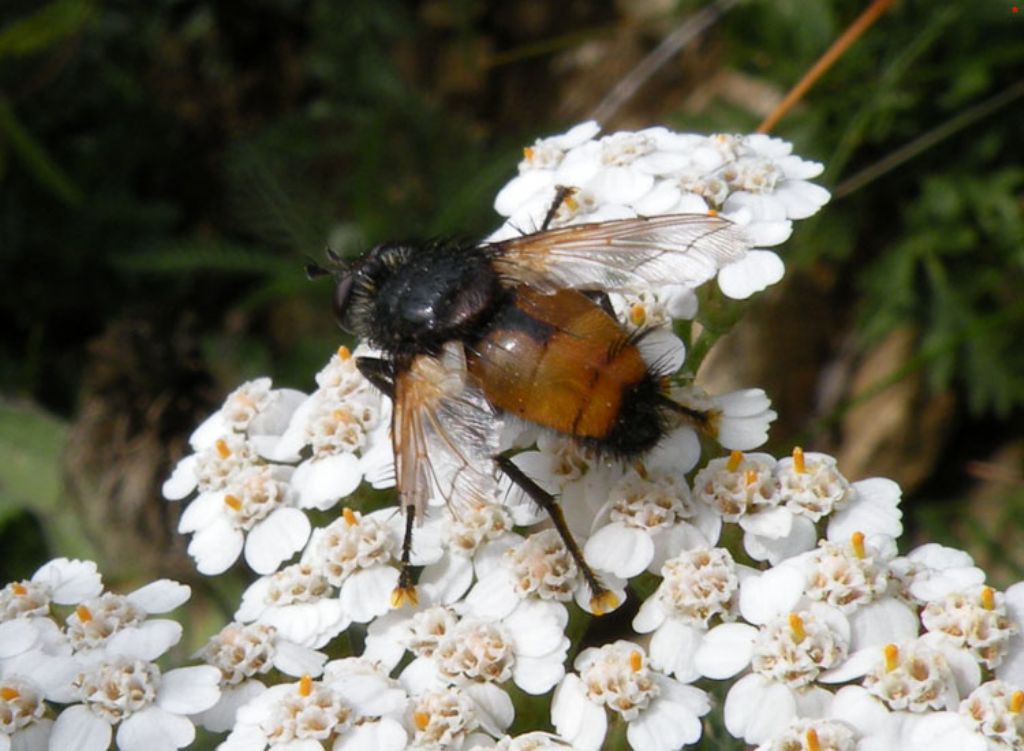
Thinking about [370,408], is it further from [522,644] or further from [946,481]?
[946,481]

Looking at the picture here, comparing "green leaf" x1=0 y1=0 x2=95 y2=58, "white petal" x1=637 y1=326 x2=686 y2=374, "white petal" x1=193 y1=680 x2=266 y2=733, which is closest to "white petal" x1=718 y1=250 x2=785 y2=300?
"white petal" x1=637 y1=326 x2=686 y2=374

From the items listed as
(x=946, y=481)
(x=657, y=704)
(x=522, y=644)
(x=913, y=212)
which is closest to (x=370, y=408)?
(x=522, y=644)

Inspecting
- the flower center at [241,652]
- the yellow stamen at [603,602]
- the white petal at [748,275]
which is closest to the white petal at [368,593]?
the flower center at [241,652]

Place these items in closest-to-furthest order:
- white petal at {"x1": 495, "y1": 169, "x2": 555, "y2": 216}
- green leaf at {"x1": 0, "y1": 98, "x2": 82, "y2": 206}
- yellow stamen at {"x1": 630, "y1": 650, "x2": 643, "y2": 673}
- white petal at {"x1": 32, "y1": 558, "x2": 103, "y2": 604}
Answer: yellow stamen at {"x1": 630, "y1": 650, "x2": 643, "y2": 673}
white petal at {"x1": 32, "y1": 558, "x2": 103, "y2": 604}
white petal at {"x1": 495, "y1": 169, "x2": 555, "y2": 216}
green leaf at {"x1": 0, "y1": 98, "x2": 82, "y2": 206}

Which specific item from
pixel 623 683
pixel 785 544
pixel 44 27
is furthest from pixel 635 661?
pixel 44 27

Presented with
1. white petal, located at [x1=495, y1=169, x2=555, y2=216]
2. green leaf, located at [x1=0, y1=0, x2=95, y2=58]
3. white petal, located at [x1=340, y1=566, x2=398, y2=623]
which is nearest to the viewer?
white petal, located at [x1=340, y1=566, x2=398, y2=623]

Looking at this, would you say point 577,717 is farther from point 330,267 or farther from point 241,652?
point 330,267

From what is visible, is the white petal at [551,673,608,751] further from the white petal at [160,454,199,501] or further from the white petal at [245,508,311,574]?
the white petal at [160,454,199,501]
